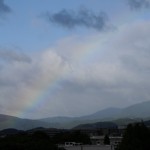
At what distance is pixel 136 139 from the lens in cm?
5588

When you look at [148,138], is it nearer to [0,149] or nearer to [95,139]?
[0,149]

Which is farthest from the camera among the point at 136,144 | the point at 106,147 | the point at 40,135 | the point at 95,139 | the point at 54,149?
the point at 95,139

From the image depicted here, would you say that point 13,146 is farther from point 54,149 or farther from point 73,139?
point 73,139

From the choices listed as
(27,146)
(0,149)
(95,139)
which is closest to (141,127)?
(27,146)

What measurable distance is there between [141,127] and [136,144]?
18.5ft

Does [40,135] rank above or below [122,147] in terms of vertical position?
above

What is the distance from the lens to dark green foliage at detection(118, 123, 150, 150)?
54125 mm

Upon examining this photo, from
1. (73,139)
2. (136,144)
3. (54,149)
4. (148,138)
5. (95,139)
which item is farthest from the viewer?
(95,139)

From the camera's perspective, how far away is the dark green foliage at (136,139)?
54.1 meters

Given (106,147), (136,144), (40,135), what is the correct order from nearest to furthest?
(136,144)
(106,147)
(40,135)

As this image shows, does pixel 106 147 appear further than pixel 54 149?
Yes

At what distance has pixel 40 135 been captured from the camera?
319 feet

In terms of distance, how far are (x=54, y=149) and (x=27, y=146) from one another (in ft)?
13.1

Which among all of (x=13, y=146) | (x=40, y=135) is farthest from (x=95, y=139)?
(x=13, y=146)
